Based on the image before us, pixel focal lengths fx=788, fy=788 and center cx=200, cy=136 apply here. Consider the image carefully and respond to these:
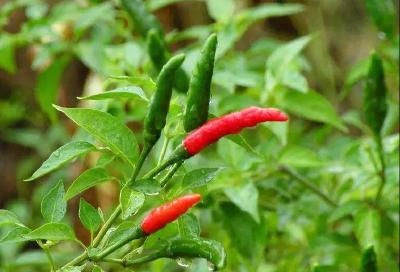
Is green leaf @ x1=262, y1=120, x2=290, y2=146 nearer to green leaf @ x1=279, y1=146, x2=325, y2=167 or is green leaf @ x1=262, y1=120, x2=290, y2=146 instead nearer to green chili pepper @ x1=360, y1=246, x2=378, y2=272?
green leaf @ x1=279, y1=146, x2=325, y2=167

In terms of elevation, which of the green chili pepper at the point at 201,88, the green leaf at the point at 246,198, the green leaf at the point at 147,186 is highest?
the green chili pepper at the point at 201,88

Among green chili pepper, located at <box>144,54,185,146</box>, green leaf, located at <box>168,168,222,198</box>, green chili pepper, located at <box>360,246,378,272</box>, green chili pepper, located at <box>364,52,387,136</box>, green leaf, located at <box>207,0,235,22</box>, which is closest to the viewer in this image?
green chili pepper, located at <box>144,54,185,146</box>

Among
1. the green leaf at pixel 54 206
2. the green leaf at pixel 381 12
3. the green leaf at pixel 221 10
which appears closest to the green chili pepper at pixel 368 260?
the green leaf at pixel 54 206

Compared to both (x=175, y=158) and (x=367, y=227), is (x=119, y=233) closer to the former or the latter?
(x=175, y=158)

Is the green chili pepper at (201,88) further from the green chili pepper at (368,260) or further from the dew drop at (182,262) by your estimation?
the green chili pepper at (368,260)

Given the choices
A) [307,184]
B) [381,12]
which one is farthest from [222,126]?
[381,12]

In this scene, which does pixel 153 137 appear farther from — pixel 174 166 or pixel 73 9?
pixel 73 9

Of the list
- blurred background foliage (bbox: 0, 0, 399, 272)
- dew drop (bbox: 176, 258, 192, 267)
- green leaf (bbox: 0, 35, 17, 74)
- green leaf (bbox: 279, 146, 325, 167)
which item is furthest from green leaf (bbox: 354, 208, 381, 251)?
green leaf (bbox: 0, 35, 17, 74)
